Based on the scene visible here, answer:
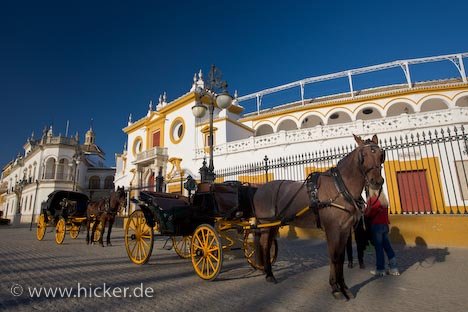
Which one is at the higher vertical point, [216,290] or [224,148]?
[224,148]

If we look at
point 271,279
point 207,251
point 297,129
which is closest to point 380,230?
point 271,279

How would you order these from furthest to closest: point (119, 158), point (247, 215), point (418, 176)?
point (119, 158), point (418, 176), point (247, 215)

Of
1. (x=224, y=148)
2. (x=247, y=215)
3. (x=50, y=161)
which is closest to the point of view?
(x=247, y=215)

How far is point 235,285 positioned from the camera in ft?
12.4

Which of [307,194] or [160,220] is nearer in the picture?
[307,194]

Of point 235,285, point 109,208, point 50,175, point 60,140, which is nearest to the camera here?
point 235,285

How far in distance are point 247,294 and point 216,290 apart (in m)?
0.47

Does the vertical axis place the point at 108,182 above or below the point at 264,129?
below

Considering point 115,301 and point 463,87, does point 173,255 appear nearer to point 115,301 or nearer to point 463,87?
point 115,301

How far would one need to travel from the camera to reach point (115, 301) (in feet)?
10.3

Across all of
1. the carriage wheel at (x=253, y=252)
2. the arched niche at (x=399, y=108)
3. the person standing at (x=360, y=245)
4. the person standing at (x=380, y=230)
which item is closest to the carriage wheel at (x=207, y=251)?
the carriage wheel at (x=253, y=252)

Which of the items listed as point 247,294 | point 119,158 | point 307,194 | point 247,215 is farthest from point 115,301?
point 119,158

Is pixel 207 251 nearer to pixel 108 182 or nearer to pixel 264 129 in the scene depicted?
pixel 264 129

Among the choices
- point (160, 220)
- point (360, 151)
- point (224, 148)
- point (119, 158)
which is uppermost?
point (119, 158)
